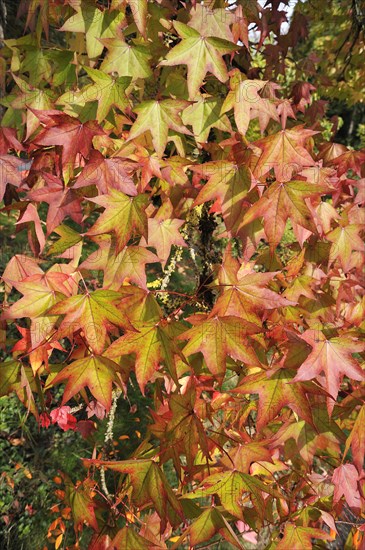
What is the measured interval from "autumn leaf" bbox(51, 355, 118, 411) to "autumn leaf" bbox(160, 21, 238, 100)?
0.71 m

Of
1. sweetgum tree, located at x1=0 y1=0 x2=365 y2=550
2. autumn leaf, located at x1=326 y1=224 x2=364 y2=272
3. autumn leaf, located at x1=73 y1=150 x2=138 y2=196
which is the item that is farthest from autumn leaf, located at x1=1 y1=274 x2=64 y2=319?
autumn leaf, located at x1=326 y1=224 x2=364 y2=272

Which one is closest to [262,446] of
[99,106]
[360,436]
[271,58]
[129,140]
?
[360,436]

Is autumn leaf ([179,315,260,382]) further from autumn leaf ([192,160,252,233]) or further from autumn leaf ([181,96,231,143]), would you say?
autumn leaf ([181,96,231,143])

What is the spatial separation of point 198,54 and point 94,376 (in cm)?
86

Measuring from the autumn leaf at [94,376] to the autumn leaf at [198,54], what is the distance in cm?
71

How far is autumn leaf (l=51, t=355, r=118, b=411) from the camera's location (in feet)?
3.68

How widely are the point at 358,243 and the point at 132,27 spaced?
934 millimetres

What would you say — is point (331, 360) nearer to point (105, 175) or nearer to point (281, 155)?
point (281, 155)

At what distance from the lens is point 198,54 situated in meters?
1.23

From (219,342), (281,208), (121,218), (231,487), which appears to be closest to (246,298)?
(219,342)

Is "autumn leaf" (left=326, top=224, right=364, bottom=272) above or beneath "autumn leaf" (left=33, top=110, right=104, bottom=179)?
beneath

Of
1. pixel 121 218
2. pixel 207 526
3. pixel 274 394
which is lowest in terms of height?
pixel 207 526

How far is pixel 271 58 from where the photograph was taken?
195 cm

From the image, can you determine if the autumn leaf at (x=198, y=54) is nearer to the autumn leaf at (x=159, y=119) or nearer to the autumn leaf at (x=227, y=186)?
the autumn leaf at (x=159, y=119)
